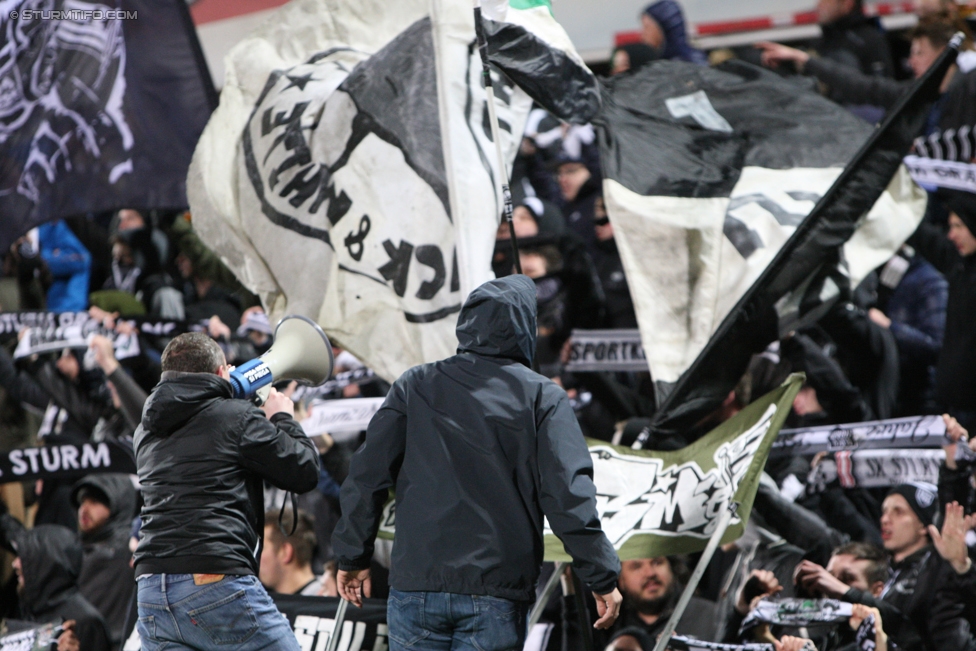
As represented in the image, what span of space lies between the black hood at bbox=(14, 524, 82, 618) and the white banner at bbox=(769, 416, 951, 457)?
3746 mm

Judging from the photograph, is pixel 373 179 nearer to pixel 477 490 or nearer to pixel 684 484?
pixel 684 484

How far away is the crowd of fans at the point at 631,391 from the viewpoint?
5.77 m

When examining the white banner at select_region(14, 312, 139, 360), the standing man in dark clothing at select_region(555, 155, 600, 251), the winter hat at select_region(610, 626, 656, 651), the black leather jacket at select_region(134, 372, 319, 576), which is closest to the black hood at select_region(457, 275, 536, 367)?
the black leather jacket at select_region(134, 372, 319, 576)

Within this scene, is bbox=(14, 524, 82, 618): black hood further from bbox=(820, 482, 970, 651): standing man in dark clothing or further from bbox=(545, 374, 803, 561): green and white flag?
bbox=(820, 482, 970, 651): standing man in dark clothing

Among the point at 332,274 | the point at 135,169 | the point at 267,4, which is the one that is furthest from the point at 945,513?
the point at 267,4

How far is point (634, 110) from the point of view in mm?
6707

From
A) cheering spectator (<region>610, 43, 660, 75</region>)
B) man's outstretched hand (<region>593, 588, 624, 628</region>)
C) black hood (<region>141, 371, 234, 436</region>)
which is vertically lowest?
cheering spectator (<region>610, 43, 660, 75</region>)

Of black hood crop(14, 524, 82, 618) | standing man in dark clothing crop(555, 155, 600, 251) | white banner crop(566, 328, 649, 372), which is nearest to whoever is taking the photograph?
black hood crop(14, 524, 82, 618)

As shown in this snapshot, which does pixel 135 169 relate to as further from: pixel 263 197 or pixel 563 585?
pixel 563 585

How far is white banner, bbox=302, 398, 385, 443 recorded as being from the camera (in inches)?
275

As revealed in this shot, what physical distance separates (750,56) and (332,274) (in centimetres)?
560

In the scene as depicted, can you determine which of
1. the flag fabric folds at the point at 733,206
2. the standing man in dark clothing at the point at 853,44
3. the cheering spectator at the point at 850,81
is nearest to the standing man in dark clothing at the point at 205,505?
the flag fabric folds at the point at 733,206

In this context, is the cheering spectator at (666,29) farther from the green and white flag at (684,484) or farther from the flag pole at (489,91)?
the green and white flag at (684,484)

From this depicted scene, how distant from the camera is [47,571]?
7023mm
